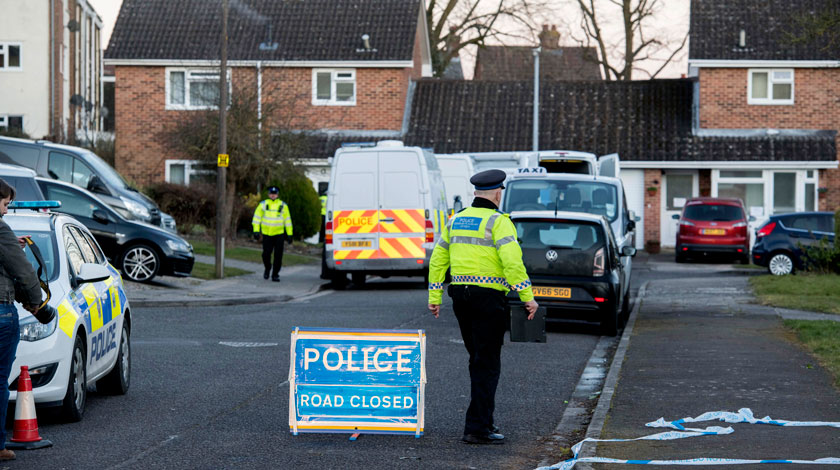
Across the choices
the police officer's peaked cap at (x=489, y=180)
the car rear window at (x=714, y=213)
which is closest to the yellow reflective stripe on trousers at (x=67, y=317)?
the police officer's peaked cap at (x=489, y=180)

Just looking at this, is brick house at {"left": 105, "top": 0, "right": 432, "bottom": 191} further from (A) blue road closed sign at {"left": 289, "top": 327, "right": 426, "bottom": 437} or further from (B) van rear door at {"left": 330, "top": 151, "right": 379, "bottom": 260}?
(A) blue road closed sign at {"left": 289, "top": 327, "right": 426, "bottom": 437}

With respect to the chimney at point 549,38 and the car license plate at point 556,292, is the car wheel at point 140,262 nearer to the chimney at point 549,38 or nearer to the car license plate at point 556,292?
the car license plate at point 556,292

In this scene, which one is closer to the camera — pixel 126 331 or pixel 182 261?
pixel 126 331

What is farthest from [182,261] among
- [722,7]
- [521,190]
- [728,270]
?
[722,7]

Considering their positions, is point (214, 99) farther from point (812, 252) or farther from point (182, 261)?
point (812, 252)

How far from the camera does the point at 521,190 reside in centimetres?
2019

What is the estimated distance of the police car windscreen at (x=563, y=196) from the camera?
792 inches

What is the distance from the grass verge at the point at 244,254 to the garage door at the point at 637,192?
1184cm

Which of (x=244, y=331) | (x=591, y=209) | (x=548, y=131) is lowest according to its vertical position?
(x=244, y=331)

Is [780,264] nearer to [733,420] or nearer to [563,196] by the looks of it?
[563,196]

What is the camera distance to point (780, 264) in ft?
90.0

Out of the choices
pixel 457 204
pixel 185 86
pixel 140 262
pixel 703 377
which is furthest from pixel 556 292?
pixel 185 86

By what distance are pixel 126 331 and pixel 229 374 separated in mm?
1185

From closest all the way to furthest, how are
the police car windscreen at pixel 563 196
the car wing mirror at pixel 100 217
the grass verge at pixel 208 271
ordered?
the police car windscreen at pixel 563 196
the car wing mirror at pixel 100 217
the grass verge at pixel 208 271
